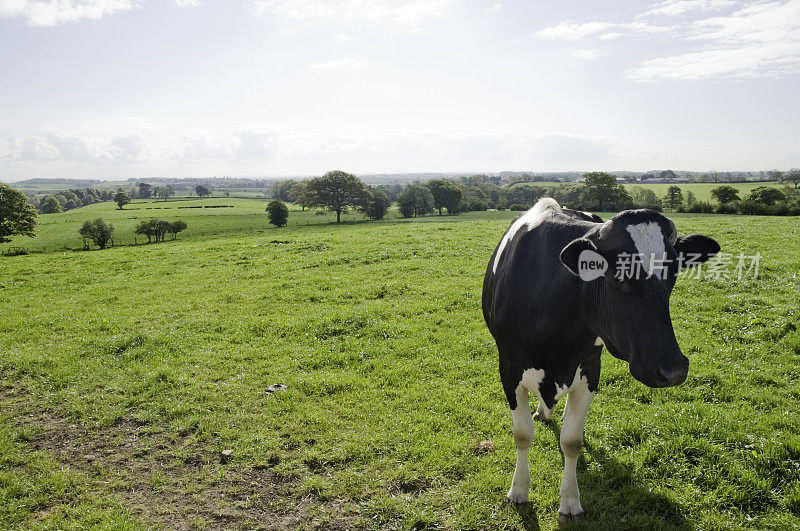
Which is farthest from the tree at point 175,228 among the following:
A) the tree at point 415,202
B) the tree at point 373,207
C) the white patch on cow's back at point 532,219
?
the white patch on cow's back at point 532,219

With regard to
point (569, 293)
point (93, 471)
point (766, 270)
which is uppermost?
point (569, 293)

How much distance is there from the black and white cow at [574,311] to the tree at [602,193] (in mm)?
60773

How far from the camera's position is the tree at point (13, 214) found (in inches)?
1912

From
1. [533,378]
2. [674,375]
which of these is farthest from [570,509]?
[674,375]

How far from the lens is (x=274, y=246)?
2461 cm

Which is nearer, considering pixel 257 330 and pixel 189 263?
pixel 257 330

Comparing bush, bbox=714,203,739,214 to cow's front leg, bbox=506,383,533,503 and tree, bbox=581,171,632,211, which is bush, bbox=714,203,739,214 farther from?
cow's front leg, bbox=506,383,533,503

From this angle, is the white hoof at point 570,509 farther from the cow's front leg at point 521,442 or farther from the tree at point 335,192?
the tree at point 335,192

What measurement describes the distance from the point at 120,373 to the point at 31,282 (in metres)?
13.9

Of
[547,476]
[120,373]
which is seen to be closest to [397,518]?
[547,476]

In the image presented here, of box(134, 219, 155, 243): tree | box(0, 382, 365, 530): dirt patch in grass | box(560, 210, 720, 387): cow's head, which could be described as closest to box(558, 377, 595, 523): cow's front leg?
box(560, 210, 720, 387): cow's head

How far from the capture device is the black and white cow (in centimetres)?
330

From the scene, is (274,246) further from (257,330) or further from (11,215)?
(11,215)

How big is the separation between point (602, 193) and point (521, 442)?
6318 centimetres
